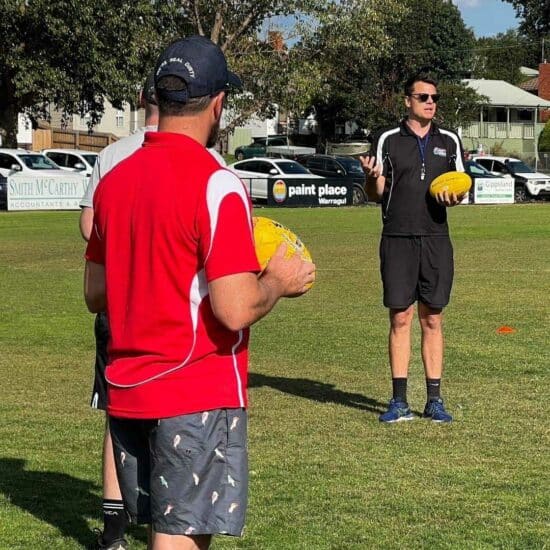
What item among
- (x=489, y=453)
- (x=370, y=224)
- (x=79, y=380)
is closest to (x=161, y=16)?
(x=370, y=224)

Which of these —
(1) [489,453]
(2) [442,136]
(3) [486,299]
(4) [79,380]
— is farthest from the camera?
(3) [486,299]

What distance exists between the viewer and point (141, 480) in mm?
3576

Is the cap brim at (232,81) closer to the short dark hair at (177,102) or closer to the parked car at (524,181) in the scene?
the short dark hair at (177,102)

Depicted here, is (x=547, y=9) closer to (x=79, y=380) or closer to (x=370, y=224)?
(x=370, y=224)

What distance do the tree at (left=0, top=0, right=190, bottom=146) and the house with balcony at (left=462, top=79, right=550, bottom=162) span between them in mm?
41172

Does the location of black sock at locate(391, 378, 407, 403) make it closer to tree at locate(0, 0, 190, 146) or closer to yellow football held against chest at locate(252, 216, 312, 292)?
yellow football held against chest at locate(252, 216, 312, 292)

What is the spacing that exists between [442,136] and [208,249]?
4892mm

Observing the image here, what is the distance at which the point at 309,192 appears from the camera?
41.0 metres

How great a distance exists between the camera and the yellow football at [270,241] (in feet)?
12.2

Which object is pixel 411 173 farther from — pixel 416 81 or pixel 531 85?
pixel 531 85

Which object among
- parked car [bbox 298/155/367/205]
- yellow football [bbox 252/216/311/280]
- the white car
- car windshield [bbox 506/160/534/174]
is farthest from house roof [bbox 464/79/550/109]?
yellow football [bbox 252/216/311/280]

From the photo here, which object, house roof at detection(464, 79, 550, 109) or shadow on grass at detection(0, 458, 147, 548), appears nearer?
shadow on grass at detection(0, 458, 147, 548)

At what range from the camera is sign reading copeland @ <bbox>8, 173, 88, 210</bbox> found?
37.0m

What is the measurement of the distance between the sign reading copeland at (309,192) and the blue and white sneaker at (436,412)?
106 ft
